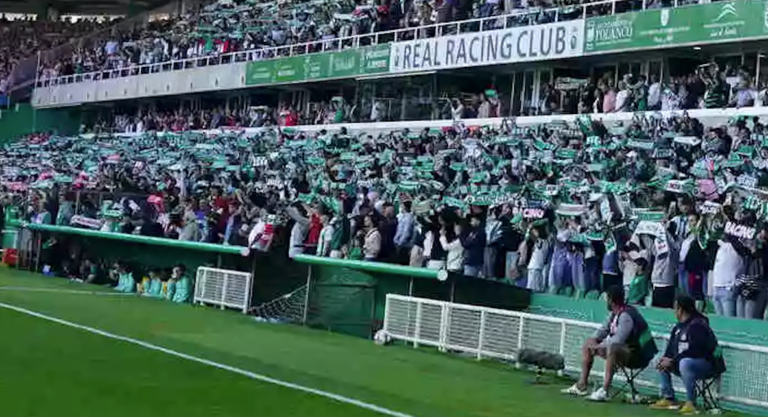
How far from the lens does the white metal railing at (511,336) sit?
13.3 metres

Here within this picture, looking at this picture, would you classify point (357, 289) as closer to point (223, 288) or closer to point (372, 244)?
point (372, 244)

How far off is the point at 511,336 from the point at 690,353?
4255mm

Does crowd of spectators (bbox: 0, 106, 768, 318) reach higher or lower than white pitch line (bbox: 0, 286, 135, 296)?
higher

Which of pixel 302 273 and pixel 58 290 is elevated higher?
pixel 302 273

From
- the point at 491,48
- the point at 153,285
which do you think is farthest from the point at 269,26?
the point at 153,285

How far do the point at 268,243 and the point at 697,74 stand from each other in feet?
29.4

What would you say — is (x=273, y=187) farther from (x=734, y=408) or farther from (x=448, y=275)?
(x=734, y=408)

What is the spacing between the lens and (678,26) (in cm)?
2534

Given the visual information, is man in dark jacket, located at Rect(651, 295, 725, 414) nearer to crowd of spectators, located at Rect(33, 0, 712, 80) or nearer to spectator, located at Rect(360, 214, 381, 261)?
spectator, located at Rect(360, 214, 381, 261)

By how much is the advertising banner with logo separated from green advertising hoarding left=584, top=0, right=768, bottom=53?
67cm

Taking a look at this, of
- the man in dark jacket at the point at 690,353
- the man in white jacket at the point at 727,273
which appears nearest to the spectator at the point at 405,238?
the man in white jacket at the point at 727,273

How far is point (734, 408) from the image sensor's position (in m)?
13.4

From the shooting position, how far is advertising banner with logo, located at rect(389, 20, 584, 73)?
2828cm

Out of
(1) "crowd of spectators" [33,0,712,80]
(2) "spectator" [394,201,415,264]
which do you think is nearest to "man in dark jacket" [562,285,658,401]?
(2) "spectator" [394,201,415,264]
